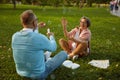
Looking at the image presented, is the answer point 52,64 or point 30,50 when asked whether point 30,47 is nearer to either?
point 30,50

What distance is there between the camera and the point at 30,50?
6516 millimetres

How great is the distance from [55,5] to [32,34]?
1897 inches

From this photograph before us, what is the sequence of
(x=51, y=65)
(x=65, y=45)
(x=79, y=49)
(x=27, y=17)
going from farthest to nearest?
1. (x=65, y=45)
2. (x=79, y=49)
3. (x=51, y=65)
4. (x=27, y=17)

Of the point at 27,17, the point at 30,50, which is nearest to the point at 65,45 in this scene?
the point at 30,50

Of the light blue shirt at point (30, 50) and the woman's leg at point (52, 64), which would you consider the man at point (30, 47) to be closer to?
the light blue shirt at point (30, 50)

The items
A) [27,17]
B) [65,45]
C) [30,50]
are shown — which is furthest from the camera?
[65,45]

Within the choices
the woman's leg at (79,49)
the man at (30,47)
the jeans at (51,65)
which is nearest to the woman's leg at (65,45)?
the woman's leg at (79,49)

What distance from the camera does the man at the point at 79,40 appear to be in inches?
358

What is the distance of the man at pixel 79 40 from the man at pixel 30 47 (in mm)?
2414

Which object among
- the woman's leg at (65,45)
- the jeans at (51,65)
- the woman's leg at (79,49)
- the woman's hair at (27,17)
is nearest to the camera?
A: the woman's hair at (27,17)

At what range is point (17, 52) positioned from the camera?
261 inches

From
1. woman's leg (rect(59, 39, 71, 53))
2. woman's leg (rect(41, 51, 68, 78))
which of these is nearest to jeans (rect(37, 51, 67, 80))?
woman's leg (rect(41, 51, 68, 78))

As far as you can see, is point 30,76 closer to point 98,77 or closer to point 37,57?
point 37,57

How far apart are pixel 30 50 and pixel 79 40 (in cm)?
281
